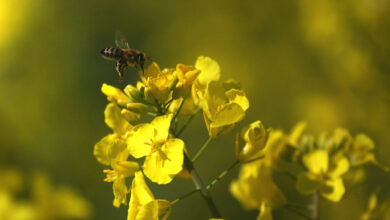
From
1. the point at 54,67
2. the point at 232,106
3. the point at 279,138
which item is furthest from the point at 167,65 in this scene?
the point at 232,106

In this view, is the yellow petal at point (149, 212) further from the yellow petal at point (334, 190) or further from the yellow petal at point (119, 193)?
the yellow petal at point (334, 190)

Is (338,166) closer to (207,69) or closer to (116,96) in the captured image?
(207,69)

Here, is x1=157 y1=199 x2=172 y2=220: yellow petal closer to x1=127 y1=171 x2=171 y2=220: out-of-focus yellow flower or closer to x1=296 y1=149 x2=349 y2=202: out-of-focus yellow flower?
x1=127 y1=171 x2=171 y2=220: out-of-focus yellow flower

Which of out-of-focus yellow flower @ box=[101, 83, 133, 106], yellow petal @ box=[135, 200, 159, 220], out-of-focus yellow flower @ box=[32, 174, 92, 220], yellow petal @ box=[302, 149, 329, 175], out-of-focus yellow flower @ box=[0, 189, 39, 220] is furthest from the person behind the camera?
out-of-focus yellow flower @ box=[32, 174, 92, 220]

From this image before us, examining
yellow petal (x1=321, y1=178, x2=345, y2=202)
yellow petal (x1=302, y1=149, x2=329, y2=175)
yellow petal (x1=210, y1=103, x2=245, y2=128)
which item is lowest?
yellow petal (x1=321, y1=178, x2=345, y2=202)

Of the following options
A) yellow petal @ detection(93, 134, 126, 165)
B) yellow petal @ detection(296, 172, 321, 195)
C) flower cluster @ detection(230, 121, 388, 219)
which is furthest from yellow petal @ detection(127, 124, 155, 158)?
yellow petal @ detection(296, 172, 321, 195)

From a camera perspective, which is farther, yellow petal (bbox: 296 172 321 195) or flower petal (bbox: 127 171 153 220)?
yellow petal (bbox: 296 172 321 195)
